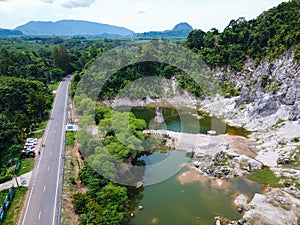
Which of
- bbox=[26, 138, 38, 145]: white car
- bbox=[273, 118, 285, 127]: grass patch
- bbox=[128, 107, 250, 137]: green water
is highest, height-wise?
bbox=[273, 118, 285, 127]: grass patch

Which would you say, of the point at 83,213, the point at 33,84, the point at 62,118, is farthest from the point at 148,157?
the point at 33,84

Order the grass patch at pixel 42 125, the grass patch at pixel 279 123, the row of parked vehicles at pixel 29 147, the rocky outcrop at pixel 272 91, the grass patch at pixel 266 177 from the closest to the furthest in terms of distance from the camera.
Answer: the grass patch at pixel 266 177 → the row of parked vehicles at pixel 29 147 → the grass patch at pixel 279 123 → the rocky outcrop at pixel 272 91 → the grass patch at pixel 42 125

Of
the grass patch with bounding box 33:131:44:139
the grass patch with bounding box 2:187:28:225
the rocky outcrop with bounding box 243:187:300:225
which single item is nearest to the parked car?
the grass patch with bounding box 33:131:44:139

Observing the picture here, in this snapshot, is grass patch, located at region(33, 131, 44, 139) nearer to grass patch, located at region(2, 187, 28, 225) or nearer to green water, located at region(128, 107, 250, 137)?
grass patch, located at region(2, 187, 28, 225)

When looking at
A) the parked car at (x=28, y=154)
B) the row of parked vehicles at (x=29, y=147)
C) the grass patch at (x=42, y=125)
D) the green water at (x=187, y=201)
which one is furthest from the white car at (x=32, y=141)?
the green water at (x=187, y=201)

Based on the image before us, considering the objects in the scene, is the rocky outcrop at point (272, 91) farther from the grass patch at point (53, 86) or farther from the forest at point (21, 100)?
the grass patch at point (53, 86)

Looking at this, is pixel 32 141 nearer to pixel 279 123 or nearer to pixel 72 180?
pixel 72 180

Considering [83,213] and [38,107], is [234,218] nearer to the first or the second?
[83,213]
